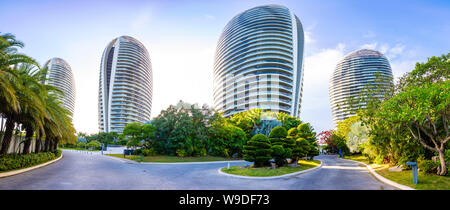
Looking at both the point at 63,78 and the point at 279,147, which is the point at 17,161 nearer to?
the point at 279,147

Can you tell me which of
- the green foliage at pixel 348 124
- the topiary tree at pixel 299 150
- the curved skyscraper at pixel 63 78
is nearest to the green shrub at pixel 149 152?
the topiary tree at pixel 299 150

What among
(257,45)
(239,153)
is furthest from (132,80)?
(239,153)

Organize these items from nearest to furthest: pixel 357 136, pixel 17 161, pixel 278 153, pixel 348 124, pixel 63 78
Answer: pixel 17 161, pixel 278 153, pixel 357 136, pixel 348 124, pixel 63 78

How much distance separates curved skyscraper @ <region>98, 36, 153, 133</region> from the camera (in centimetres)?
11188

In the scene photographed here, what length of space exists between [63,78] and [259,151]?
476 feet

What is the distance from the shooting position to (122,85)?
11550 centimetres

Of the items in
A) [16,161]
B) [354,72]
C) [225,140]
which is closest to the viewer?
[16,161]

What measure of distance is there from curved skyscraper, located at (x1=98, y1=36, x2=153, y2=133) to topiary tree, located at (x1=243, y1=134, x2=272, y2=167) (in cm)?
10700

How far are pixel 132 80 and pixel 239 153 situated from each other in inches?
4056

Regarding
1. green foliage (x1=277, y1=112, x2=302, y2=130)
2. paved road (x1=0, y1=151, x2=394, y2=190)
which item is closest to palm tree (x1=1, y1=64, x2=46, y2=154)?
paved road (x1=0, y1=151, x2=394, y2=190)

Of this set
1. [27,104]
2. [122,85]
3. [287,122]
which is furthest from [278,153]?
[122,85]

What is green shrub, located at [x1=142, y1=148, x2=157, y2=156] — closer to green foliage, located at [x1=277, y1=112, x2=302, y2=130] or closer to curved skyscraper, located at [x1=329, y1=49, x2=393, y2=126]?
green foliage, located at [x1=277, y1=112, x2=302, y2=130]

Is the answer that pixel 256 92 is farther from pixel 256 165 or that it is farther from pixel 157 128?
pixel 256 165

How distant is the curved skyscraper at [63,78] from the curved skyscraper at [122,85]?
20.9 meters
